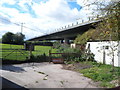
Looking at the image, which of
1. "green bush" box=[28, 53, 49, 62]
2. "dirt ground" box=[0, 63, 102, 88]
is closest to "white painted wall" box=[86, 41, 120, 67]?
"dirt ground" box=[0, 63, 102, 88]

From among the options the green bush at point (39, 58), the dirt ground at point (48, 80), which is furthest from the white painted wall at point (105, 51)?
the green bush at point (39, 58)

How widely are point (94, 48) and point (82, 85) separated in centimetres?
652

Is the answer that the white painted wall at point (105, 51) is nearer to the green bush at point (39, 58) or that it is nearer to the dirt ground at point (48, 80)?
the dirt ground at point (48, 80)

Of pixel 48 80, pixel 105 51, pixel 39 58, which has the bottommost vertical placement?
pixel 48 80

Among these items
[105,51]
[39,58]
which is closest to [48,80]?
[39,58]

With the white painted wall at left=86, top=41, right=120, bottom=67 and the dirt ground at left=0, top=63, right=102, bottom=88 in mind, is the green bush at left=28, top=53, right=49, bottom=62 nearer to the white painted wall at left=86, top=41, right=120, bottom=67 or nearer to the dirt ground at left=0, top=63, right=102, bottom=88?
the dirt ground at left=0, top=63, right=102, bottom=88

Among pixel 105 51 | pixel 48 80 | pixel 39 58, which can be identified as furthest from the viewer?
pixel 39 58

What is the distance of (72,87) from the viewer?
4441mm

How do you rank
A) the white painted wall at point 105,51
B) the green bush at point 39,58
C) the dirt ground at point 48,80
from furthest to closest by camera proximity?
the green bush at point 39,58 → the white painted wall at point 105,51 → the dirt ground at point 48,80

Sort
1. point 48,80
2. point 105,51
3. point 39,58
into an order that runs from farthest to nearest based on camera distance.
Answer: point 39,58
point 105,51
point 48,80

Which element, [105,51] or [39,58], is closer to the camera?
[105,51]

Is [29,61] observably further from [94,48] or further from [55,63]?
[94,48]

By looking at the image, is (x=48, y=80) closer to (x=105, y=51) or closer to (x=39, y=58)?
(x=39, y=58)

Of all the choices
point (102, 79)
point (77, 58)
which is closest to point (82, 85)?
point (102, 79)
